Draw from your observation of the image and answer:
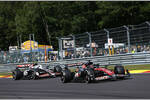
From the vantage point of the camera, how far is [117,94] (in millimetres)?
6449

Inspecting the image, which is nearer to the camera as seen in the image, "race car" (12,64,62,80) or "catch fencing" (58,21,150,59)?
"race car" (12,64,62,80)

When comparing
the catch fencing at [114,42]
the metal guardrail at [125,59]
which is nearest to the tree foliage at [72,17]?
the catch fencing at [114,42]

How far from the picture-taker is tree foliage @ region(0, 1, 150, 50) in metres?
40.8

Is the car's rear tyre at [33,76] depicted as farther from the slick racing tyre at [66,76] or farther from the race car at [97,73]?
the race car at [97,73]

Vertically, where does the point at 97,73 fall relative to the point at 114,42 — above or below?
below

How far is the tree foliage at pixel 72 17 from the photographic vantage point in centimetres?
4084

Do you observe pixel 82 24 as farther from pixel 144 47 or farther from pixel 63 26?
pixel 144 47

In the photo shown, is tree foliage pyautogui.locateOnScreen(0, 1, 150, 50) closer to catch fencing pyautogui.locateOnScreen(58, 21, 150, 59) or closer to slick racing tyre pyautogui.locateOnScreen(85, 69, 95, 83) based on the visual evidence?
catch fencing pyautogui.locateOnScreen(58, 21, 150, 59)

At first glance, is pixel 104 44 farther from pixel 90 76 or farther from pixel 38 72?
pixel 90 76

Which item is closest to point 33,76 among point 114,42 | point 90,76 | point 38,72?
point 38,72

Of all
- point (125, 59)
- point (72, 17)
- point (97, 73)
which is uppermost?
point (72, 17)

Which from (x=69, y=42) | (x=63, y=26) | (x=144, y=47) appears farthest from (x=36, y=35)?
(x=144, y=47)

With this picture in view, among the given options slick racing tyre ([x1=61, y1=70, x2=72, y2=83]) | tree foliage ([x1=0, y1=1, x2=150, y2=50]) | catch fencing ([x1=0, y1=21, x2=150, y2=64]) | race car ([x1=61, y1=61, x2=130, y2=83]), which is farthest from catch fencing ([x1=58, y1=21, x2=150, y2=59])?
tree foliage ([x1=0, y1=1, x2=150, y2=50])

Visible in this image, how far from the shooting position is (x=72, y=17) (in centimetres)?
4591
